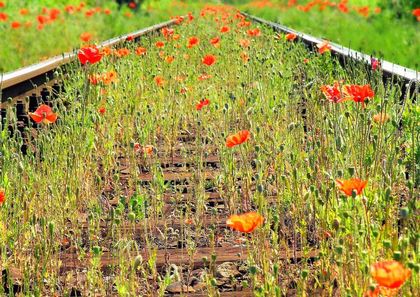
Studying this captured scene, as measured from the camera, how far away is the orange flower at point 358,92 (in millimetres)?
3045

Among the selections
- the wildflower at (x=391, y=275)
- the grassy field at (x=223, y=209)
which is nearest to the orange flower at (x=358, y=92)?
the grassy field at (x=223, y=209)

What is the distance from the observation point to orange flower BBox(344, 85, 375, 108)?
9.99ft

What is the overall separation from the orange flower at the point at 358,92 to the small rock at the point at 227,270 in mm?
972

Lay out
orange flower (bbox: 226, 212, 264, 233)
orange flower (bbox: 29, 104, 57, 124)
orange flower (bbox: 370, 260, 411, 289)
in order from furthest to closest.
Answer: orange flower (bbox: 29, 104, 57, 124) < orange flower (bbox: 226, 212, 264, 233) < orange flower (bbox: 370, 260, 411, 289)

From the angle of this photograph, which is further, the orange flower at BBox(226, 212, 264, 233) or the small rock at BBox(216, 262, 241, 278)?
the small rock at BBox(216, 262, 241, 278)

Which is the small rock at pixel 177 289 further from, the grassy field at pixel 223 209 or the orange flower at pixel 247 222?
the orange flower at pixel 247 222

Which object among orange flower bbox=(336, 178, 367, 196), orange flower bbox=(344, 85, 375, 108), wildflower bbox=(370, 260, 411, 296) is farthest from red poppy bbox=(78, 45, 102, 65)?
wildflower bbox=(370, 260, 411, 296)

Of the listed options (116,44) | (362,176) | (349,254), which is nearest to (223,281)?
(349,254)

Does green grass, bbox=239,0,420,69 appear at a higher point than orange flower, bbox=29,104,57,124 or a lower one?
higher

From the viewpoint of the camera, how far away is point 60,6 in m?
25.9

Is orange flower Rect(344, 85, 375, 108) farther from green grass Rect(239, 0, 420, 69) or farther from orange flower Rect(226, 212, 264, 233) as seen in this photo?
green grass Rect(239, 0, 420, 69)

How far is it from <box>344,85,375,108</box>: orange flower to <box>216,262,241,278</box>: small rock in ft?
3.19

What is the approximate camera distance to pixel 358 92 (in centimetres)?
309

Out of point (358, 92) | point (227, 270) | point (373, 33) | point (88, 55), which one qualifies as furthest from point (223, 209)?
point (373, 33)
